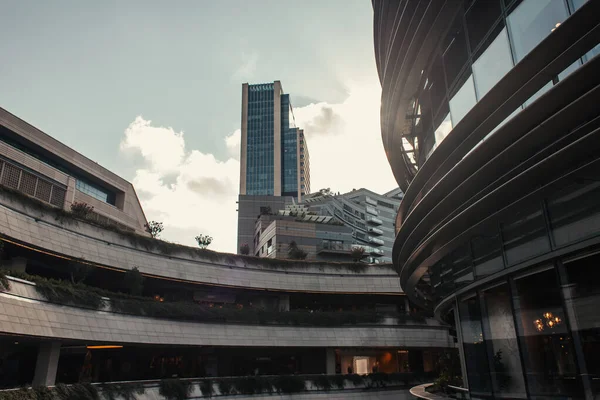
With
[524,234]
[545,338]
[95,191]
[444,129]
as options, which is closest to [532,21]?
[524,234]

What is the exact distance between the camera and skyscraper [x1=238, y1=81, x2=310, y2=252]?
138 m

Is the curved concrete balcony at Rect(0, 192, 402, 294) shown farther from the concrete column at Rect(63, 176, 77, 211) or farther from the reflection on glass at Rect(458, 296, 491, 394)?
the reflection on glass at Rect(458, 296, 491, 394)

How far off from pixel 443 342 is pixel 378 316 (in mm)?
6116

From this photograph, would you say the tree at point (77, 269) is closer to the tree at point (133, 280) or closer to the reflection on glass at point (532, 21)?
the tree at point (133, 280)

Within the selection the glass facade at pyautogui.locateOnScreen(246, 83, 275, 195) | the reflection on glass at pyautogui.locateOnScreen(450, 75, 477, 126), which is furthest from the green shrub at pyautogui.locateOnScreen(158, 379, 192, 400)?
the glass facade at pyautogui.locateOnScreen(246, 83, 275, 195)

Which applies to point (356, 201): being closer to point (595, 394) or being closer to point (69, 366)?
point (69, 366)

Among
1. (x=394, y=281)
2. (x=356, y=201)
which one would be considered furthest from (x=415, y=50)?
(x=356, y=201)

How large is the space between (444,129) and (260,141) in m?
127

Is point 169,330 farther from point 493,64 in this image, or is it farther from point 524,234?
point 493,64

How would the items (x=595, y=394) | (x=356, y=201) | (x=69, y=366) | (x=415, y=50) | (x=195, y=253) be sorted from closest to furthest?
(x=595, y=394) < (x=415, y=50) < (x=69, y=366) < (x=195, y=253) < (x=356, y=201)

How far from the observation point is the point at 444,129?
1684 cm

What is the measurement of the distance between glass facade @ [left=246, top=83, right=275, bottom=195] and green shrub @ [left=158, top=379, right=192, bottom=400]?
4162 inches

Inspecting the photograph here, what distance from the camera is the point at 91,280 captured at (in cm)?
3369

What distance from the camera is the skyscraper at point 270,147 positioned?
138 m
